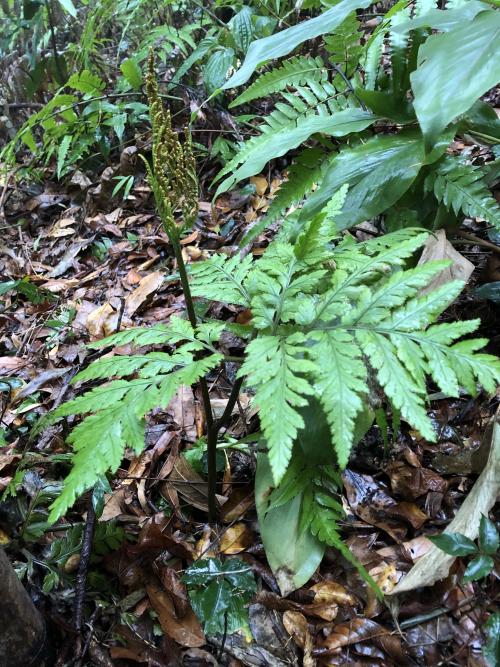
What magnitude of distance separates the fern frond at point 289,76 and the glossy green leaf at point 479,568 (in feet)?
5.79

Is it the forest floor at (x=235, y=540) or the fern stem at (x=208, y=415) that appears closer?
the fern stem at (x=208, y=415)

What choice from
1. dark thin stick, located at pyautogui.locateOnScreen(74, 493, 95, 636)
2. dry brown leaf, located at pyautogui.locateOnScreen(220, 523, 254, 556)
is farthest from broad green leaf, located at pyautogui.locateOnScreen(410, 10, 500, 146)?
dark thin stick, located at pyautogui.locateOnScreen(74, 493, 95, 636)

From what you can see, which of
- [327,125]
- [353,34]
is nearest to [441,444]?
[327,125]

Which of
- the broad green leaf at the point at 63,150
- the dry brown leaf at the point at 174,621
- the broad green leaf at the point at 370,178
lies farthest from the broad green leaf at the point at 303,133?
the broad green leaf at the point at 63,150

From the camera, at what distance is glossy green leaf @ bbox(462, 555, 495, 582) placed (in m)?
1.16

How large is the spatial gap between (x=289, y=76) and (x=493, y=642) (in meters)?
2.01

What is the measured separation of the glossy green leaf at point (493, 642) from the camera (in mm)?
1091

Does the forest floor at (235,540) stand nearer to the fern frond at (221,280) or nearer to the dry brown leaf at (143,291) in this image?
the dry brown leaf at (143,291)

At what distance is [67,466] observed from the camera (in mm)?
1879

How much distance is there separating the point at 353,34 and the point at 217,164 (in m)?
1.58

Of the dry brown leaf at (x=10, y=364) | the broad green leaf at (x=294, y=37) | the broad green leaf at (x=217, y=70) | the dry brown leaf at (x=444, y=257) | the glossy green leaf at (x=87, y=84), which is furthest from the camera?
the glossy green leaf at (x=87, y=84)

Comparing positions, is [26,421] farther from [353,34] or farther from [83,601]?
[353,34]

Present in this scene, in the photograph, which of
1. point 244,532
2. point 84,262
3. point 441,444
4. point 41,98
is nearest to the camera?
point 244,532

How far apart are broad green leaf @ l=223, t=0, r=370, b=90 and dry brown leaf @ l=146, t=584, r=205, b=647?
1.65 metres
